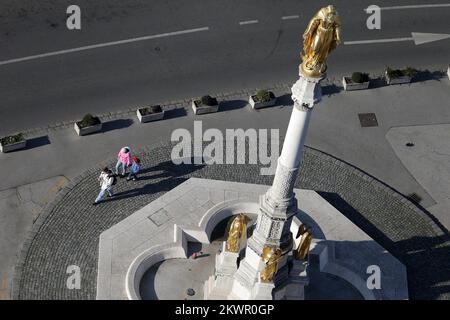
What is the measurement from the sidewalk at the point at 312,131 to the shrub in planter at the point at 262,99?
40 centimetres

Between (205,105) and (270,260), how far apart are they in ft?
48.1

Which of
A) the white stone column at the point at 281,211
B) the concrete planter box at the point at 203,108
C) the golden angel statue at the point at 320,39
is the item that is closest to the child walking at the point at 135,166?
the concrete planter box at the point at 203,108

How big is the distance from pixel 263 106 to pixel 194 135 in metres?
→ 4.95

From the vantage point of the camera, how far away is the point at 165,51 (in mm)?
50406

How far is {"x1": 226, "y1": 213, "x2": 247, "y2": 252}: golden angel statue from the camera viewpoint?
120ft

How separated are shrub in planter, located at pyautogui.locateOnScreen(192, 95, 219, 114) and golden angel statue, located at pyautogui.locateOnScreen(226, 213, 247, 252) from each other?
37.3 ft

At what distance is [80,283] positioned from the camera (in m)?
38.3

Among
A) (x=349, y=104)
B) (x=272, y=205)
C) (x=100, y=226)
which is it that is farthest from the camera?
(x=349, y=104)

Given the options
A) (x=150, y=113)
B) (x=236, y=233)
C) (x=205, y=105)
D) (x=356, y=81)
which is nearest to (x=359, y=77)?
(x=356, y=81)

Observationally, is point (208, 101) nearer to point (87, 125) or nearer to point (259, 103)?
point (259, 103)

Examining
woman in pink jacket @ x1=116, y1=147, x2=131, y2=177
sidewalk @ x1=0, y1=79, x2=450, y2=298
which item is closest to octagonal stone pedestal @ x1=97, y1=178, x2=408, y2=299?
woman in pink jacket @ x1=116, y1=147, x2=131, y2=177

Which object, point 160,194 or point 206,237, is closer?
point 206,237
